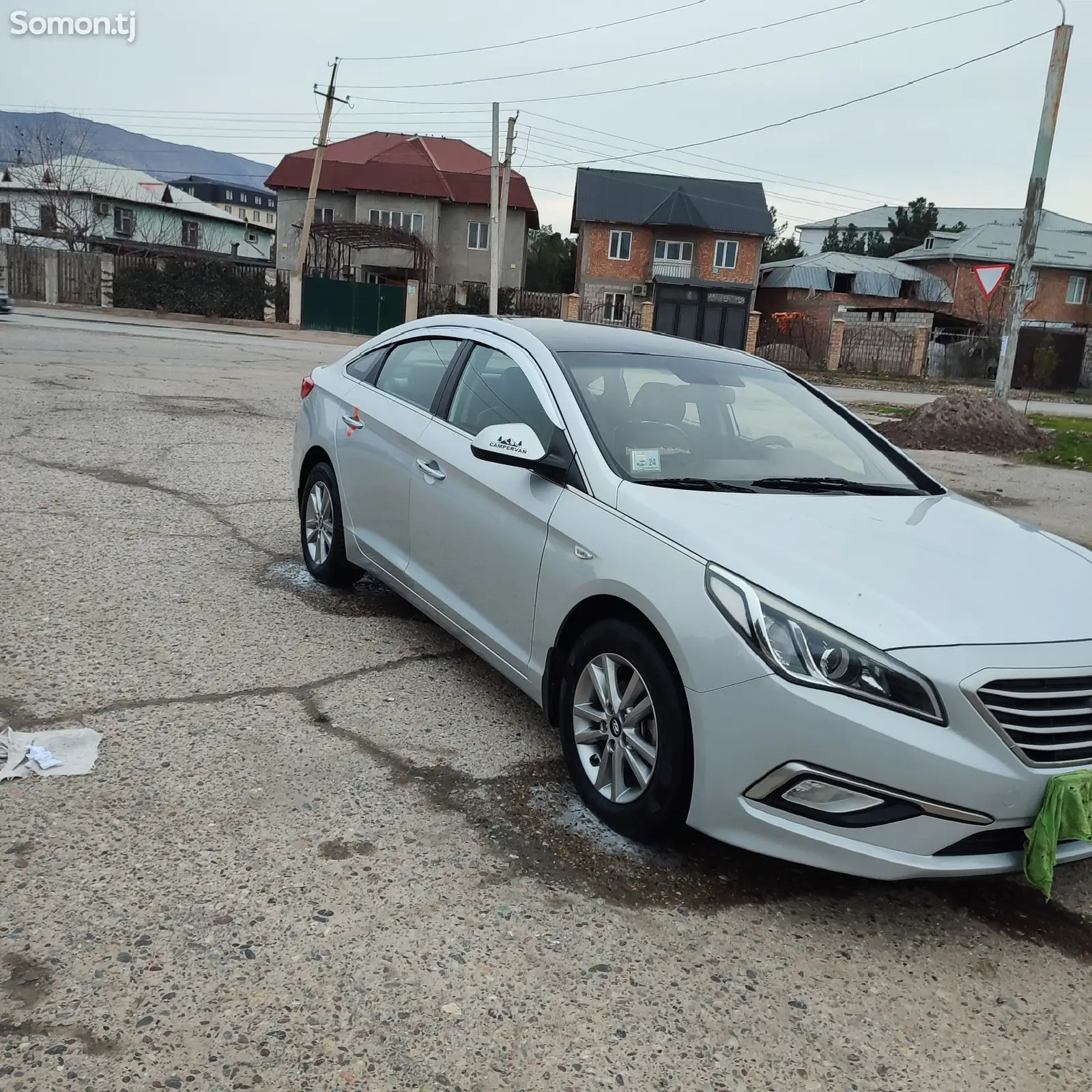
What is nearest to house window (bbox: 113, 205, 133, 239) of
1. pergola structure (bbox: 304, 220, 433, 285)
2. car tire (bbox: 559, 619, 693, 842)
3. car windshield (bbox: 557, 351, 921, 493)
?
pergola structure (bbox: 304, 220, 433, 285)

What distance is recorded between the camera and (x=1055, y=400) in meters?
35.5

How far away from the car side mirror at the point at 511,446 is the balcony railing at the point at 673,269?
51589 millimetres

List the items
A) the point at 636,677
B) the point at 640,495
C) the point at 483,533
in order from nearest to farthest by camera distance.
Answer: the point at 636,677
the point at 640,495
the point at 483,533

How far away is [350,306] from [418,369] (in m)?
36.9

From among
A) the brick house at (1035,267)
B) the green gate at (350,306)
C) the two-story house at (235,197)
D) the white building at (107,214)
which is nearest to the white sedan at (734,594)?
the green gate at (350,306)

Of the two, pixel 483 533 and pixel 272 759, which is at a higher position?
pixel 483 533

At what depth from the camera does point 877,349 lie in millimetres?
43906

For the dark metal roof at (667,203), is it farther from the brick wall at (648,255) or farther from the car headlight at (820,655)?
the car headlight at (820,655)

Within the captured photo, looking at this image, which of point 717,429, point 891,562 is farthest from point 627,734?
point 717,429

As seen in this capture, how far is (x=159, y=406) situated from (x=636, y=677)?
10621 millimetres

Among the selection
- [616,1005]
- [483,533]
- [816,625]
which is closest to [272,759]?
[483,533]

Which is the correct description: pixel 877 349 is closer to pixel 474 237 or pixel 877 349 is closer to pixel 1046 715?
pixel 474 237

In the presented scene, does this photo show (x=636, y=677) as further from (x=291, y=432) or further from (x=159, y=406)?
(x=159, y=406)

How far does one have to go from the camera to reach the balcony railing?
53625 mm
